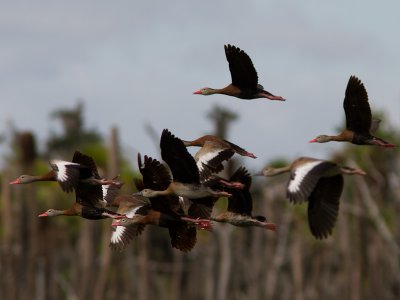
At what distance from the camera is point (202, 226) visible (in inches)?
418

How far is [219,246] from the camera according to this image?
37.3 metres

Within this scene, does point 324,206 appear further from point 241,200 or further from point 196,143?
point 196,143

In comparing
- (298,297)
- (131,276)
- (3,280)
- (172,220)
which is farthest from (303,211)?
(172,220)

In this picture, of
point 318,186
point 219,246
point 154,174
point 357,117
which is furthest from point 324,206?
point 219,246

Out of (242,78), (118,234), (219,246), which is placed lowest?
(219,246)

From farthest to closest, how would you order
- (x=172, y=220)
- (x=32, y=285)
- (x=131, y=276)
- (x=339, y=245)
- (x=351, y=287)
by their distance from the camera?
(x=339, y=245) < (x=131, y=276) < (x=351, y=287) < (x=32, y=285) < (x=172, y=220)

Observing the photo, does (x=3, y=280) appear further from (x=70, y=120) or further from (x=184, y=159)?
(x=70, y=120)

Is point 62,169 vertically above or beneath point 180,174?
above

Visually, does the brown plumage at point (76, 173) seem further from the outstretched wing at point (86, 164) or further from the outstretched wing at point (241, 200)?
the outstretched wing at point (241, 200)

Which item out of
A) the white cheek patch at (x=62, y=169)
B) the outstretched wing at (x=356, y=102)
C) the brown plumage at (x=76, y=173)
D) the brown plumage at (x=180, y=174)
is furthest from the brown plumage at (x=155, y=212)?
the outstretched wing at (x=356, y=102)

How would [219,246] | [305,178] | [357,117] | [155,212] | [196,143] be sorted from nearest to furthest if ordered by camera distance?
[305,178]
[357,117]
[155,212]
[196,143]
[219,246]

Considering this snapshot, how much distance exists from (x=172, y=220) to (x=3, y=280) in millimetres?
25123

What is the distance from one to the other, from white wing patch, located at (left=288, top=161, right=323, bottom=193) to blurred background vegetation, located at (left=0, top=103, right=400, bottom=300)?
18.4m

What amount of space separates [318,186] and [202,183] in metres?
1.42
